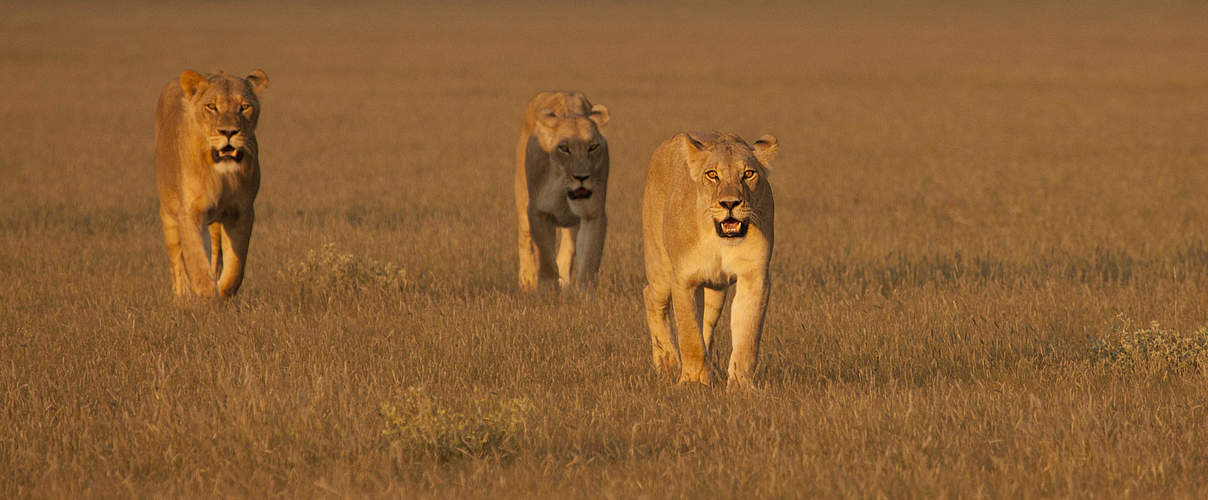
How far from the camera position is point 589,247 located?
9.41 meters

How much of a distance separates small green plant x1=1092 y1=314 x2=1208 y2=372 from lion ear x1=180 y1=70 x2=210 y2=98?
5.59 m

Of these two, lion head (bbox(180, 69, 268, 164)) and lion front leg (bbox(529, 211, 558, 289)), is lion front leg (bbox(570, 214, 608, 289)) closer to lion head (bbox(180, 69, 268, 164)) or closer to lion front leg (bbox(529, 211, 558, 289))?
lion front leg (bbox(529, 211, 558, 289))

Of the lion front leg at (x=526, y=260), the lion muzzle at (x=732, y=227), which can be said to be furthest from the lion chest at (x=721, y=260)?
the lion front leg at (x=526, y=260)

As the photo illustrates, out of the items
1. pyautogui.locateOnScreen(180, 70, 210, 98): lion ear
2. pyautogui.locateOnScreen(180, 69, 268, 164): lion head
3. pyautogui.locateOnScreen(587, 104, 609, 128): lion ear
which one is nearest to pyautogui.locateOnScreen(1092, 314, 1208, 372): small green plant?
pyautogui.locateOnScreen(587, 104, 609, 128): lion ear

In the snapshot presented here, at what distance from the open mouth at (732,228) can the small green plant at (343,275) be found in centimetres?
413

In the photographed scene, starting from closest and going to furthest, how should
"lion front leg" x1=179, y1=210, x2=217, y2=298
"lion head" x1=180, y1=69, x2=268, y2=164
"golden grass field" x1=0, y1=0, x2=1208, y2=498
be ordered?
"golden grass field" x1=0, y1=0, x2=1208, y2=498
"lion head" x1=180, y1=69, x2=268, y2=164
"lion front leg" x1=179, y1=210, x2=217, y2=298

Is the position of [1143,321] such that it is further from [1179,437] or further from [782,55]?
[782,55]

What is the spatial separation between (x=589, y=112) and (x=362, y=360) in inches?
124

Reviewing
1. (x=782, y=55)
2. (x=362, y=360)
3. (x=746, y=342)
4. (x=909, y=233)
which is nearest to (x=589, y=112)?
(x=362, y=360)

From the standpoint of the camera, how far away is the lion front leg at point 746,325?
631 centimetres

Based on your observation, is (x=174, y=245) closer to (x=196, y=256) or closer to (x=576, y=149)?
(x=196, y=256)

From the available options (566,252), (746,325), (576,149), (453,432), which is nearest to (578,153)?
(576,149)

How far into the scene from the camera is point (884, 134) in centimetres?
2675

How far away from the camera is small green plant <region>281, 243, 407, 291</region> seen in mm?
9602
